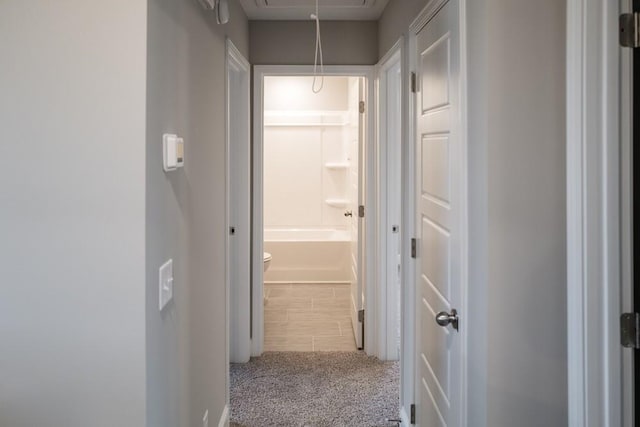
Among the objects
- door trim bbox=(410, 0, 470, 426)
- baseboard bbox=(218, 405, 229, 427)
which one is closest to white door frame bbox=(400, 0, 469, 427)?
Answer: door trim bbox=(410, 0, 470, 426)

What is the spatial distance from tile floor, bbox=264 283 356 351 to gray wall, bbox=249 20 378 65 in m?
2.09

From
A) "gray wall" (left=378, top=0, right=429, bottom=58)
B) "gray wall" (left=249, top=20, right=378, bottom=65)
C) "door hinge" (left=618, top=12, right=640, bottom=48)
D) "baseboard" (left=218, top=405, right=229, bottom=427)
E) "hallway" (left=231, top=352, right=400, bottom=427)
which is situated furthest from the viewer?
"gray wall" (left=249, top=20, right=378, bottom=65)

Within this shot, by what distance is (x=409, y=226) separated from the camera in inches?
104

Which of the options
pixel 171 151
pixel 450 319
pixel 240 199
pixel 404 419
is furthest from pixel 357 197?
pixel 171 151

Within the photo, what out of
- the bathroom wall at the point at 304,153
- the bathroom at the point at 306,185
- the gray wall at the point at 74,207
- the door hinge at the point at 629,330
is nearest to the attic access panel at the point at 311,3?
the gray wall at the point at 74,207

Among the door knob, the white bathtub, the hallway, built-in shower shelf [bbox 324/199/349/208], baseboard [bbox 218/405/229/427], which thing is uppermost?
built-in shower shelf [bbox 324/199/349/208]

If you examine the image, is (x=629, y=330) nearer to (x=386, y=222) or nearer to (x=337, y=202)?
(x=386, y=222)

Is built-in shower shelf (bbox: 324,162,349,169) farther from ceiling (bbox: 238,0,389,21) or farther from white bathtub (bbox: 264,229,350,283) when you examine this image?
ceiling (bbox: 238,0,389,21)

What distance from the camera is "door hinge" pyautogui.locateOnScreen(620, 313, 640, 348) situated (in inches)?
54.2

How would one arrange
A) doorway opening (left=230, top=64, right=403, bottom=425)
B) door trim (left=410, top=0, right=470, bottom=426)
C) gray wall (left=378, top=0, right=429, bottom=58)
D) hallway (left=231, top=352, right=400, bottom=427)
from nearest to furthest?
door trim (left=410, top=0, right=470, bottom=426), gray wall (left=378, top=0, right=429, bottom=58), hallway (left=231, top=352, right=400, bottom=427), doorway opening (left=230, top=64, right=403, bottom=425)

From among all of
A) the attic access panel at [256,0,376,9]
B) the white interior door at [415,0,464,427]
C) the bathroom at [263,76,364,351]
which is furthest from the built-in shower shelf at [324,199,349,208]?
the white interior door at [415,0,464,427]

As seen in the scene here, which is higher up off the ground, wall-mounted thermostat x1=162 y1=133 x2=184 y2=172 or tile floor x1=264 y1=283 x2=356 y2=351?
wall-mounted thermostat x1=162 y1=133 x2=184 y2=172

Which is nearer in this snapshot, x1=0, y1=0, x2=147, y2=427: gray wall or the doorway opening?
x1=0, y1=0, x2=147, y2=427: gray wall

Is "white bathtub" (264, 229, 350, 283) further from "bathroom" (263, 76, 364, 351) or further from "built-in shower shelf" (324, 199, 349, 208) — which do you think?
"built-in shower shelf" (324, 199, 349, 208)
